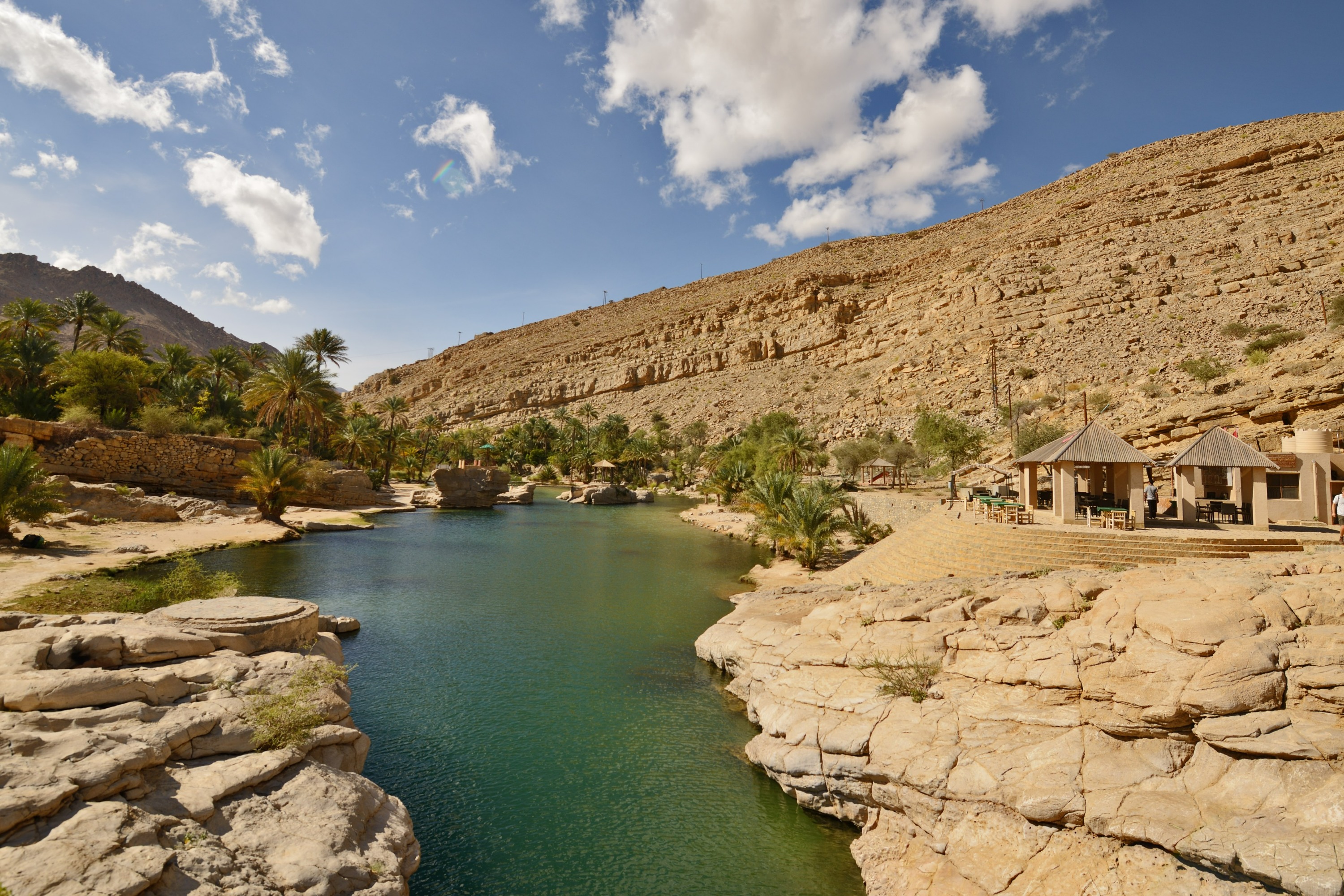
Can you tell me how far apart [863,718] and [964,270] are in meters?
72.4

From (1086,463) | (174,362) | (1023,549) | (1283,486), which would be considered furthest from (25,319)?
(1283,486)

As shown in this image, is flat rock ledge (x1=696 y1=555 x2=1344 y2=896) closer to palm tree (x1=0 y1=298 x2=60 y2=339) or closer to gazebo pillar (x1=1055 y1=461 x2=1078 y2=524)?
gazebo pillar (x1=1055 y1=461 x2=1078 y2=524)

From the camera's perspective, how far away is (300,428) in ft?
161

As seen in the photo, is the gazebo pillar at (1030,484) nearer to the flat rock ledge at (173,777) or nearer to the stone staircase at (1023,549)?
the stone staircase at (1023,549)

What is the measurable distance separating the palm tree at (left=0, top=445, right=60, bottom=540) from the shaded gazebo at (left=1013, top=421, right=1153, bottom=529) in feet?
95.0

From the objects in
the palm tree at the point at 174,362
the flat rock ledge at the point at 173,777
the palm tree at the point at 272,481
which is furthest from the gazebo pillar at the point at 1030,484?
the palm tree at the point at 174,362

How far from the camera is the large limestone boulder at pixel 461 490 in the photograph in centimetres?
4397

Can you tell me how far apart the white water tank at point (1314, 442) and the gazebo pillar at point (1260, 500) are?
375 cm

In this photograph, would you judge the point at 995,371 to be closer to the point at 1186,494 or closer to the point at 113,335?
the point at 1186,494

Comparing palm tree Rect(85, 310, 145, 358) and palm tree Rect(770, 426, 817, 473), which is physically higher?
palm tree Rect(85, 310, 145, 358)

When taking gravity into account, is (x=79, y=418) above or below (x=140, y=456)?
above

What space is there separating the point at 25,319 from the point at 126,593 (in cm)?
3697

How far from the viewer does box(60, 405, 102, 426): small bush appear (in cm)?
2741

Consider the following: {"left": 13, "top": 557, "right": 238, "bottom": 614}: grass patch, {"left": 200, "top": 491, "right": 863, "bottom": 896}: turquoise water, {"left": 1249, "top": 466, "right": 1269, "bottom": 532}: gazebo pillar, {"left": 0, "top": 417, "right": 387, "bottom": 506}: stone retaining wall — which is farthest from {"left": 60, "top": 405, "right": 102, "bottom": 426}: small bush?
{"left": 1249, "top": 466, "right": 1269, "bottom": 532}: gazebo pillar
